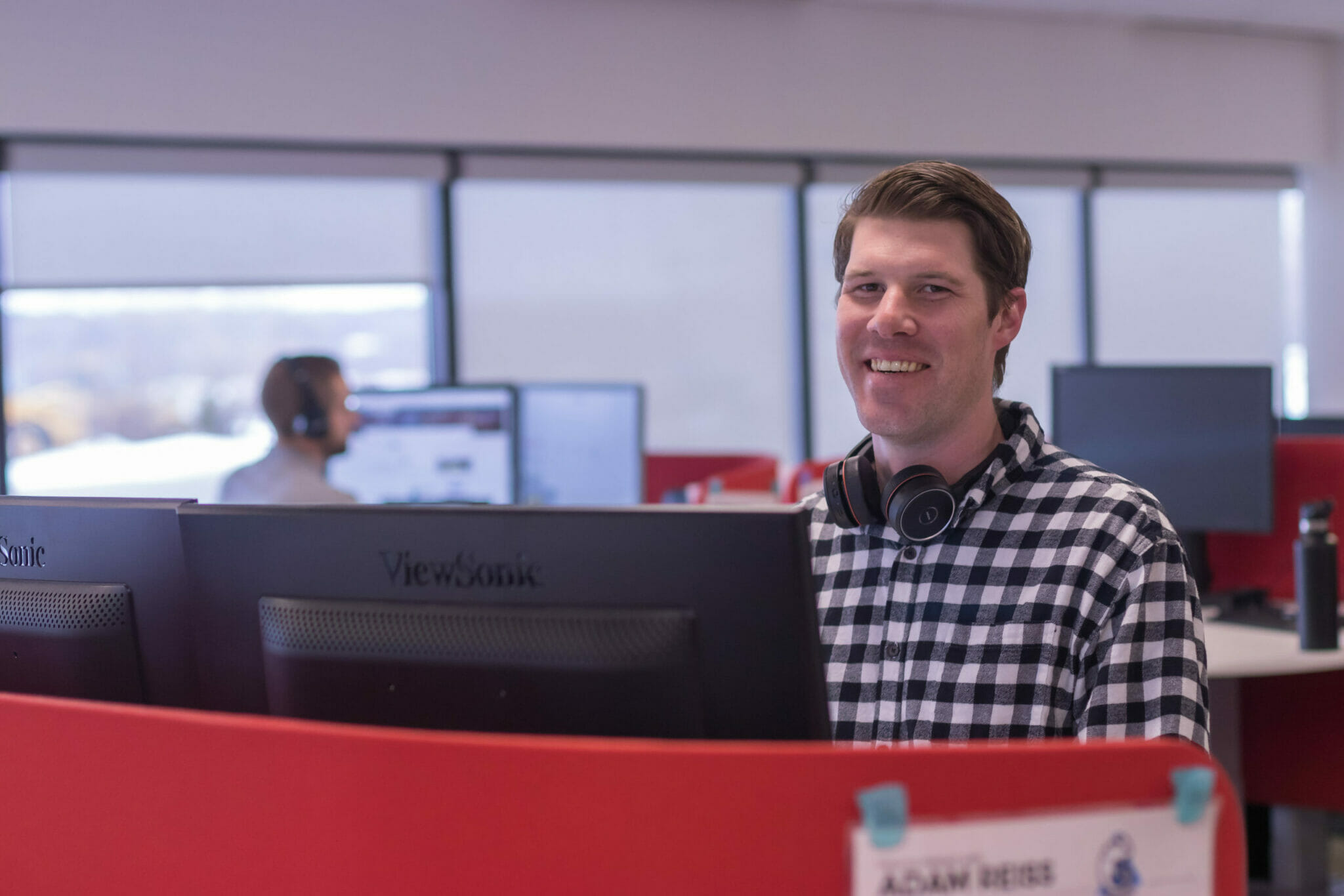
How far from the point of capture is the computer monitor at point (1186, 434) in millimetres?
2615

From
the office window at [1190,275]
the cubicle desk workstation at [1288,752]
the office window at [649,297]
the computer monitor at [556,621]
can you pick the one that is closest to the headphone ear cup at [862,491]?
the computer monitor at [556,621]

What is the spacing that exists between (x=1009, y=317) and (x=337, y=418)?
7.27 ft

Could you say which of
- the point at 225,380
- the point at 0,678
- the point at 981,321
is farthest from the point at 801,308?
the point at 0,678

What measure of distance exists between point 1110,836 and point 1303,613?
1.95m

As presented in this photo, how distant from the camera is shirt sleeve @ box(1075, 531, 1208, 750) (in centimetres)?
105

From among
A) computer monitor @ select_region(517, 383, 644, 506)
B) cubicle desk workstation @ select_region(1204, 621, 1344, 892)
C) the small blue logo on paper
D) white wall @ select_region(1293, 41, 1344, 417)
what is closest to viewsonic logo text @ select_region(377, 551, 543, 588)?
the small blue logo on paper

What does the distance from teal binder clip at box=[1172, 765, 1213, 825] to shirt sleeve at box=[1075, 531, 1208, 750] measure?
477 millimetres

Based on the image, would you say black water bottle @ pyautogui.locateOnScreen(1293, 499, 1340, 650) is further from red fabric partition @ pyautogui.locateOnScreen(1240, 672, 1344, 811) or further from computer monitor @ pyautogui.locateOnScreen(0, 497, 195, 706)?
computer monitor @ pyautogui.locateOnScreen(0, 497, 195, 706)

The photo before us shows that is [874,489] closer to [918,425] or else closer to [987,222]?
[918,425]

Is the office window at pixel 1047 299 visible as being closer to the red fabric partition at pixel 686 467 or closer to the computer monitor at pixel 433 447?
the red fabric partition at pixel 686 467

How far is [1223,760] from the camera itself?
8.17ft

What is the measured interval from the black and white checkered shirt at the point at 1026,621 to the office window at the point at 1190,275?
4.93 m

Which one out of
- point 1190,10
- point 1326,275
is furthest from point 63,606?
point 1326,275

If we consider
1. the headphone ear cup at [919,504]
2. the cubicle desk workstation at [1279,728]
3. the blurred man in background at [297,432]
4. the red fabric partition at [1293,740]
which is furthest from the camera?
the blurred man in background at [297,432]
